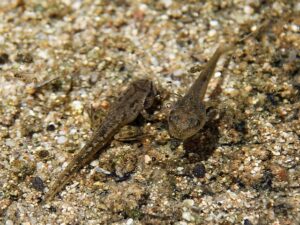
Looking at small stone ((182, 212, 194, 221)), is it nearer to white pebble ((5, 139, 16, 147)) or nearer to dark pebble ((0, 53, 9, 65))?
white pebble ((5, 139, 16, 147))

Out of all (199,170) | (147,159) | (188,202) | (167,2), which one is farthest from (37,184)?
(167,2)

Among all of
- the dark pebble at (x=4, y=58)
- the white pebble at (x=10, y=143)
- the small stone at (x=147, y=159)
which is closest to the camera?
the small stone at (x=147, y=159)

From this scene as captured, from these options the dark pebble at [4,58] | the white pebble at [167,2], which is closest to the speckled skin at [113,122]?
the white pebble at [167,2]

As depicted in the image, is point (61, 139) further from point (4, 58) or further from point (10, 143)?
point (4, 58)

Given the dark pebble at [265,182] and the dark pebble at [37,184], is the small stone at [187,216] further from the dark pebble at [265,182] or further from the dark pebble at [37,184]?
the dark pebble at [37,184]

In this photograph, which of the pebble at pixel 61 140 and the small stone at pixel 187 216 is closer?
the small stone at pixel 187 216

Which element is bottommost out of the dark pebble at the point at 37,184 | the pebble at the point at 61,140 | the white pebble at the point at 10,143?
the dark pebble at the point at 37,184

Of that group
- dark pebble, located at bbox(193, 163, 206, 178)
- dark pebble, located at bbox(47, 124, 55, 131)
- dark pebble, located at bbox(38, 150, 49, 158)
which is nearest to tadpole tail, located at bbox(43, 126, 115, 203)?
dark pebble, located at bbox(38, 150, 49, 158)
